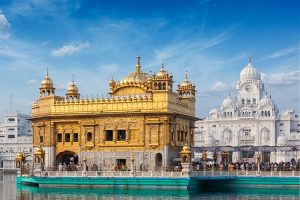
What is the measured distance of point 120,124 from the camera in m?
43.2

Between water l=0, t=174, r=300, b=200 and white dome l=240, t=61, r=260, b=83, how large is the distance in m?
83.3

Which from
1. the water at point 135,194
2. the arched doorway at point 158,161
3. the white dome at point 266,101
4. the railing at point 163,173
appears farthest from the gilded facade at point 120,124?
the white dome at point 266,101

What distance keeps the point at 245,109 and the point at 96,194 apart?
296 feet

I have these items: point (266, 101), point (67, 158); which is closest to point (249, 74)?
point (266, 101)

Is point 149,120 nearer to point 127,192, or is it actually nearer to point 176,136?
point 176,136

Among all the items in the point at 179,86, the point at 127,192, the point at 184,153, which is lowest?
the point at 127,192

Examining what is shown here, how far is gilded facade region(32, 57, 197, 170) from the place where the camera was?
139 ft

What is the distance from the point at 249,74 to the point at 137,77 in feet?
254

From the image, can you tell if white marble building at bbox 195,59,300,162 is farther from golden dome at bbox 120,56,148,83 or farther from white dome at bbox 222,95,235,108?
golden dome at bbox 120,56,148,83

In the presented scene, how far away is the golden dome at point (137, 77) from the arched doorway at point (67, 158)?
7.03m

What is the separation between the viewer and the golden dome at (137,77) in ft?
153

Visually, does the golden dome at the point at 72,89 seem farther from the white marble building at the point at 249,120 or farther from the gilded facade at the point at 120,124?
the white marble building at the point at 249,120

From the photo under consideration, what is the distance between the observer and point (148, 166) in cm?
4234

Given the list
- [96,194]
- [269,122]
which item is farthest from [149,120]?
[269,122]
